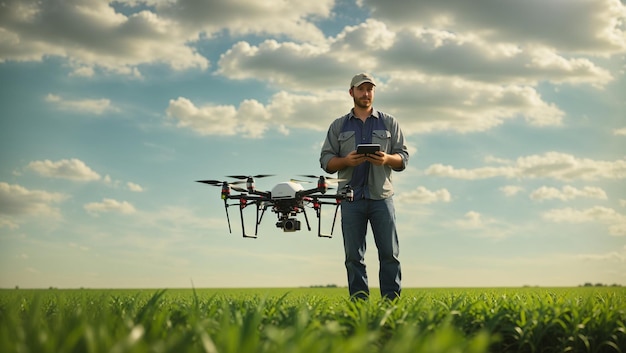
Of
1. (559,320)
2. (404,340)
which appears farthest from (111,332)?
(559,320)

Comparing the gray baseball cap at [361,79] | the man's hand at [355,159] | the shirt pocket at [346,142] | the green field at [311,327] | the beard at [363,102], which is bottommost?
the green field at [311,327]

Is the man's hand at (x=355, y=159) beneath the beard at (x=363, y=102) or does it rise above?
beneath

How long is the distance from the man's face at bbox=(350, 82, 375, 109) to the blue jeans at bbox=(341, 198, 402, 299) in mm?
1403

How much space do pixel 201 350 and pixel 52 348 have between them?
848mm

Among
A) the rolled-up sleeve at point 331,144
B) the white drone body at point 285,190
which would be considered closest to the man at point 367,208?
the rolled-up sleeve at point 331,144

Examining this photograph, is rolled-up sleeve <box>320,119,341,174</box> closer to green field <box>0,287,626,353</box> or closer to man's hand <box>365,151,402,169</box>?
man's hand <box>365,151,402,169</box>

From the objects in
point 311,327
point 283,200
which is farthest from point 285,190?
point 311,327

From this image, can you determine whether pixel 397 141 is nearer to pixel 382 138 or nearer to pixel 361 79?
pixel 382 138

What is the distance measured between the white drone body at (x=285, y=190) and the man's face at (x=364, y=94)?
157 inches

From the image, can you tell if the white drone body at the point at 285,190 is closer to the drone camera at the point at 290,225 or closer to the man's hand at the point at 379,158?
the drone camera at the point at 290,225

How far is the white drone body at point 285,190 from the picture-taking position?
12445mm

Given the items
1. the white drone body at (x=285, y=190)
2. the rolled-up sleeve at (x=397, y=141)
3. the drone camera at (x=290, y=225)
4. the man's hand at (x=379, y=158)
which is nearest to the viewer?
the man's hand at (x=379, y=158)

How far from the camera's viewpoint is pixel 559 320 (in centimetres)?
550

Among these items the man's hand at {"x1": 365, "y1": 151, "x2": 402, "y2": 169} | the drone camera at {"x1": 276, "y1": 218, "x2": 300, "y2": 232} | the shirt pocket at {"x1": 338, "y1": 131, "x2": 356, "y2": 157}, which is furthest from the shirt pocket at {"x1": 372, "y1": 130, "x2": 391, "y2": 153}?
the drone camera at {"x1": 276, "y1": 218, "x2": 300, "y2": 232}
